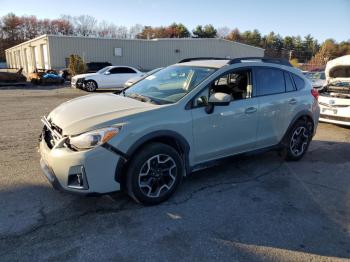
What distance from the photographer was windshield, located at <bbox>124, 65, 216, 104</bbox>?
162 inches

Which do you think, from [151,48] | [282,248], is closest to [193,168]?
[282,248]

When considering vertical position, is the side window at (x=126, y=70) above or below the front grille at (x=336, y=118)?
above

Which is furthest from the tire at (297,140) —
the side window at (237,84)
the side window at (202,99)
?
the side window at (202,99)

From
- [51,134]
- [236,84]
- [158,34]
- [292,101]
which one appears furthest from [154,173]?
[158,34]

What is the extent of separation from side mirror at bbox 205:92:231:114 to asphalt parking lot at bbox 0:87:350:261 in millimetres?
1135

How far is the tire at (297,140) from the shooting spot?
535cm

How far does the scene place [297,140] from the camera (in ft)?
18.1

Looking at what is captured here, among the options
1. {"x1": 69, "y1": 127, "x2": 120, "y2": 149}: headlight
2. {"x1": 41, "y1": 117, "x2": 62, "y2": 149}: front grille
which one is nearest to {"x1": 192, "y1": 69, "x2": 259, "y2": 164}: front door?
{"x1": 69, "y1": 127, "x2": 120, "y2": 149}: headlight

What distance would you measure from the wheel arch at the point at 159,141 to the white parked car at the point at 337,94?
583 centimetres

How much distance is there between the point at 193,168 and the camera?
410cm

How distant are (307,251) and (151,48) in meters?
33.9

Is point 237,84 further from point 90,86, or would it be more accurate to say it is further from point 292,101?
point 90,86

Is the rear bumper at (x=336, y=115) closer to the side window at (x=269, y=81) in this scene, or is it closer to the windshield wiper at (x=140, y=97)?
the side window at (x=269, y=81)

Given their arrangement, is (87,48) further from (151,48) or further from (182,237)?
(182,237)
